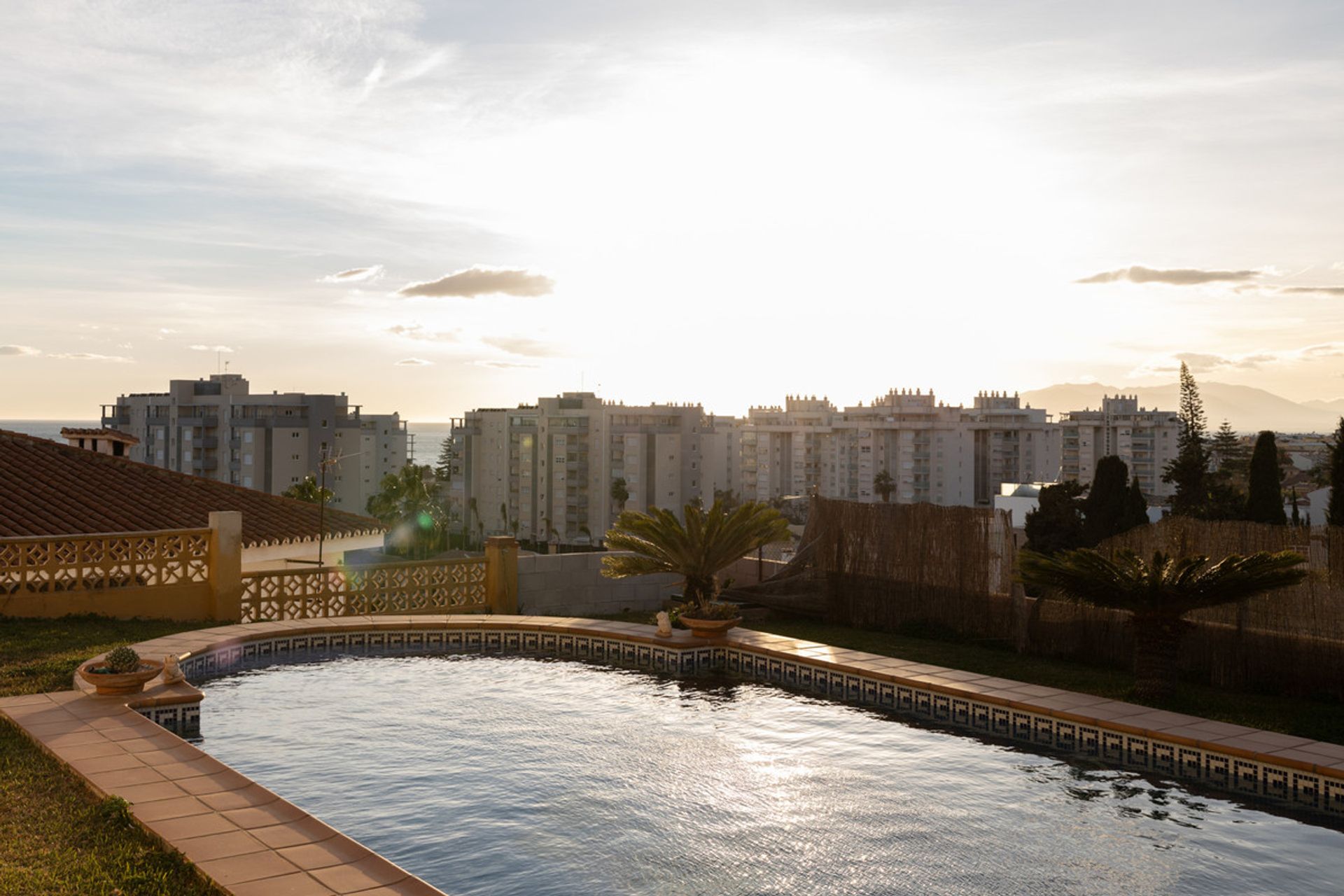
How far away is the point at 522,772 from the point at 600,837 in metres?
1.92

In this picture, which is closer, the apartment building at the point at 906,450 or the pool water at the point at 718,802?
the pool water at the point at 718,802

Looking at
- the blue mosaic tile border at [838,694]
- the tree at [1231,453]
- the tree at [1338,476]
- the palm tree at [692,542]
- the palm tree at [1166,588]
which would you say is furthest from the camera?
the tree at [1231,453]

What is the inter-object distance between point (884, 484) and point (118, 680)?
128627 millimetres

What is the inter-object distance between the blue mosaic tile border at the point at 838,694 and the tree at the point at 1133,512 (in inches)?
1172

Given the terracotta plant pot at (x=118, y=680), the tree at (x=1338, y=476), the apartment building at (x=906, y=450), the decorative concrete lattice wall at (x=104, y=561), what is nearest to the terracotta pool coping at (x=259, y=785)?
the terracotta plant pot at (x=118, y=680)

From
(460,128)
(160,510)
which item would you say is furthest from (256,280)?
(460,128)

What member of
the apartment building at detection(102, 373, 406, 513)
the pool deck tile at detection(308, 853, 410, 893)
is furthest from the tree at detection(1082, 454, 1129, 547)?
the apartment building at detection(102, 373, 406, 513)

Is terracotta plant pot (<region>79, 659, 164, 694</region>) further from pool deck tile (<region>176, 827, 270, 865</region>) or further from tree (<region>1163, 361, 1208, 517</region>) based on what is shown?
tree (<region>1163, 361, 1208, 517</region>)

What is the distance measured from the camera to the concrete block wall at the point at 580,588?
67.5 ft

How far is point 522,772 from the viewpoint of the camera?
10.3 m

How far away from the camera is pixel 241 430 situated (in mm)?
110875

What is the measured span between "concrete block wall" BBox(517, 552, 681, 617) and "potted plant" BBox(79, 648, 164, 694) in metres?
9.06

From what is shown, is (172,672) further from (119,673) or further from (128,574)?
(128,574)

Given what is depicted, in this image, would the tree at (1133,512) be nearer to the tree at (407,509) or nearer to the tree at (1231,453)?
the tree at (407,509)
